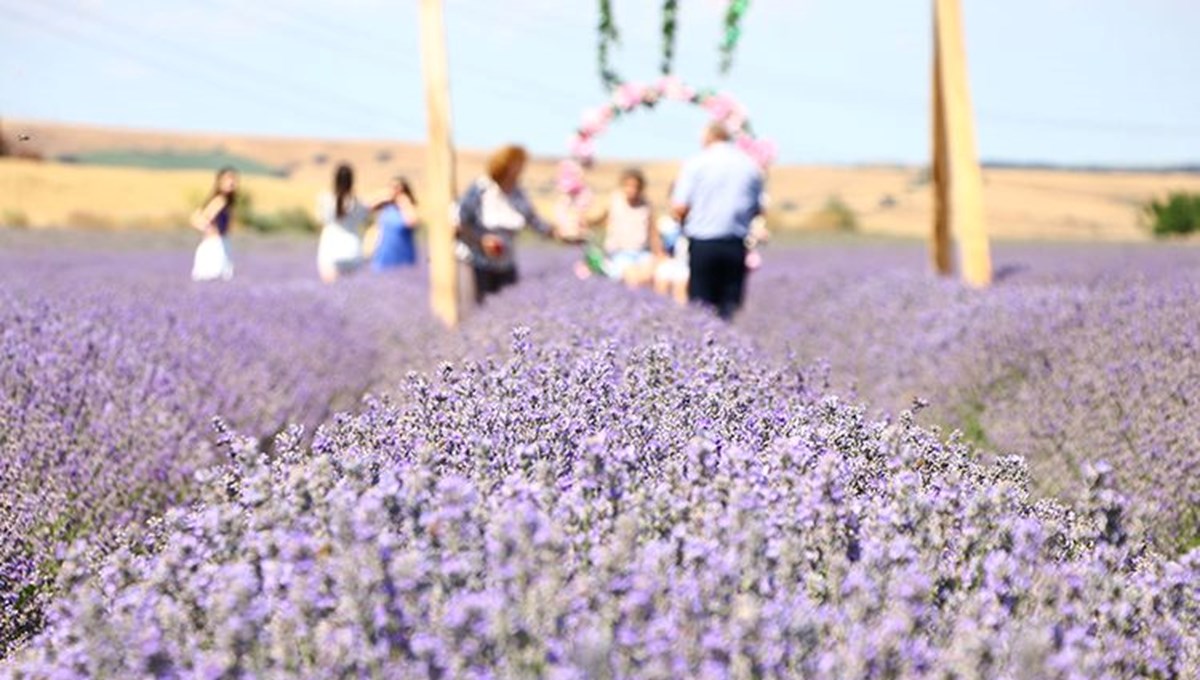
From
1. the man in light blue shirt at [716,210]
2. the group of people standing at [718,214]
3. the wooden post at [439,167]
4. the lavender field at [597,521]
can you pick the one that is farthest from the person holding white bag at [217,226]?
the lavender field at [597,521]

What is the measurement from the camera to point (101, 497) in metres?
4.40

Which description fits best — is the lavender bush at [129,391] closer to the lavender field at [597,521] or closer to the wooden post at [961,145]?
the lavender field at [597,521]

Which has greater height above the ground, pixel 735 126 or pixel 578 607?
pixel 735 126

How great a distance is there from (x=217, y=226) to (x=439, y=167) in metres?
3.01

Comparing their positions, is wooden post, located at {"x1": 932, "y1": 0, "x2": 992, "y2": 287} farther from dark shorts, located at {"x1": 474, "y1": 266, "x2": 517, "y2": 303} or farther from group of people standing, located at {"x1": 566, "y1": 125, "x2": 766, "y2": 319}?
dark shorts, located at {"x1": 474, "y1": 266, "x2": 517, "y2": 303}

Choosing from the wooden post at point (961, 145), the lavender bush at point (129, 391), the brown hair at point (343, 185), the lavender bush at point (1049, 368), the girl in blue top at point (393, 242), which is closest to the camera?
the lavender bush at point (129, 391)

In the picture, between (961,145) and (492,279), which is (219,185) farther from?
(961,145)

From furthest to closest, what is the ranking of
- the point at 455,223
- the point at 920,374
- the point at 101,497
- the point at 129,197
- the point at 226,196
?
1. the point at 129,197
2. the point at 226,196
3. the point at 455,223
4. the point at 920,374
5. the point at 101,497

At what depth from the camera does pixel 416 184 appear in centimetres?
6862

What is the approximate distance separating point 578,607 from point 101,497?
2.72m

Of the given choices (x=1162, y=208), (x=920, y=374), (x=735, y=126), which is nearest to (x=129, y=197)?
(x=1162, y=208)

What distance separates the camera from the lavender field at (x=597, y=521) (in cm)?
193

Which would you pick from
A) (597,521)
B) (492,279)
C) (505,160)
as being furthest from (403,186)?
(597,521)

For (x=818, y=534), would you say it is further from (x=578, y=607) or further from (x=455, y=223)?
(x=455, y=223)
